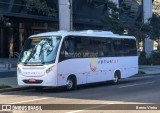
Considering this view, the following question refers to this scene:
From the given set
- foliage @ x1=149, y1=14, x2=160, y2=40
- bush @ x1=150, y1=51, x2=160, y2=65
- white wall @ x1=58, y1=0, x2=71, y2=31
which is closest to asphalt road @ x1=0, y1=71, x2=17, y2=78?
white wall @ x1=58, y1=0, x2=71, y2=31

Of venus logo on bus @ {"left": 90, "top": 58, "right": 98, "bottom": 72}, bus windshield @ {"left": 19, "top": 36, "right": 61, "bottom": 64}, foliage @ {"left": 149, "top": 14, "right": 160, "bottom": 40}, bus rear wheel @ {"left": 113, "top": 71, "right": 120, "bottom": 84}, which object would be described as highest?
foliage @ {"left": 149, "top": 14, "right": 160, "bottom": 40}

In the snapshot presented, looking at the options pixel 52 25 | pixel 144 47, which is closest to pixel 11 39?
pixel 52 25

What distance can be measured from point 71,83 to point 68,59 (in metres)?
1.26

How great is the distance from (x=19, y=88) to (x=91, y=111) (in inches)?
370

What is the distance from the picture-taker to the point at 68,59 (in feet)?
74.3

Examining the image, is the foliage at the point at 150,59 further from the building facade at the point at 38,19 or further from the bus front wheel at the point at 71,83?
the bus front wheel at the point at 71,83

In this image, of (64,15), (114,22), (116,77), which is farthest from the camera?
(114,22)

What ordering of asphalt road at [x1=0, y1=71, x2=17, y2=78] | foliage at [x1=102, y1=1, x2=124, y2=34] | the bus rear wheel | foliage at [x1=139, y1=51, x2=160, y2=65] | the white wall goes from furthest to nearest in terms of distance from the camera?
1. foliage at [x1=139, y1=51, x2=160, y2=65]
2. foliage at [x1=102, y1=1, x2=124, y2=34]
3. the white wall
4. asphalt road at [x1=0, y1=71, x2=17, y2=78]
5. the bus rear wheel

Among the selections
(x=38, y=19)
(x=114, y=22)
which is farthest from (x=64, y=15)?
(x=38, y=19)

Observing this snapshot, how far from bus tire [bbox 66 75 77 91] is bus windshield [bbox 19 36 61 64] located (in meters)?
1.68

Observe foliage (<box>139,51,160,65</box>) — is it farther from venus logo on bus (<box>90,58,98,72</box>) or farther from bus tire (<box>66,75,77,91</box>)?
bus tire (<box>66,75,77,91</box>)

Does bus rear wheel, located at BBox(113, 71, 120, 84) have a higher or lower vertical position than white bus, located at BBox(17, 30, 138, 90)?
lower

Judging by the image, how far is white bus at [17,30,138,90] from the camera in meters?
21.6

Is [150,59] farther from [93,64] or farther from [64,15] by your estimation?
[93,64]
